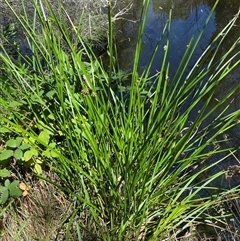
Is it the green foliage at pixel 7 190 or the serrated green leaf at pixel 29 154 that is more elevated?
the serrated green leaf at pixel 29 154

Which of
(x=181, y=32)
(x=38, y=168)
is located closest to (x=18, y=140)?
(x=38, y=168)

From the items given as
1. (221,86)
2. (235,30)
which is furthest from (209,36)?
(221,86)

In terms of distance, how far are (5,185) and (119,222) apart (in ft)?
1.22

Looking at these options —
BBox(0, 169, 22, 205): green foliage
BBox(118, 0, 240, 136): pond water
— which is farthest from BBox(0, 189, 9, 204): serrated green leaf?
BBox(118, 0, 240, 136): pond water

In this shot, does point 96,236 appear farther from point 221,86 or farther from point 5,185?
point 221,86

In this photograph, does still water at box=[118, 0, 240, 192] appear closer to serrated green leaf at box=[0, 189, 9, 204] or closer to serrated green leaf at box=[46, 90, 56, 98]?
serrated green leaf at box=[46, 90, 56, 98]

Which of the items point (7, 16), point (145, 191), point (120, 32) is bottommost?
point (120, 32)

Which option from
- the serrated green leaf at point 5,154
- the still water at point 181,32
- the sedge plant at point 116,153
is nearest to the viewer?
the sedge plant at point 116,153

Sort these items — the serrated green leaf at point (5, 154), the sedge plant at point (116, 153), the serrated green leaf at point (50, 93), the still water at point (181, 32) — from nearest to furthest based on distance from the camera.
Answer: the sedge plant at point (116, 153) < the serrated green leaf at point (5, 154) < the serrated green leaf at point (50, 93) < the still water at point (181, 32)

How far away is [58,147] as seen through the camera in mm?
1496

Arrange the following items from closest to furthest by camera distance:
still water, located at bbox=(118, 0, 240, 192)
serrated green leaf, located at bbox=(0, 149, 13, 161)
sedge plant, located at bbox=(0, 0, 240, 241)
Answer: sedge plant, located at bbox=(0, 0, 240, 241)
serrated green leaf, located at bbox=(0, 149, 13, 161)
still water, located at bbox=(118, 0, 240, 192)

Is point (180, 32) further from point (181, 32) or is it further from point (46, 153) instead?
point (46, 153)

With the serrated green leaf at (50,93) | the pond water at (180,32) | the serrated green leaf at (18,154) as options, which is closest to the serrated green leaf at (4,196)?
the serrated green leaf at (18,154)

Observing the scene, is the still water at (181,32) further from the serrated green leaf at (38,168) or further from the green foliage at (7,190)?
the green foliage at (7,190)
